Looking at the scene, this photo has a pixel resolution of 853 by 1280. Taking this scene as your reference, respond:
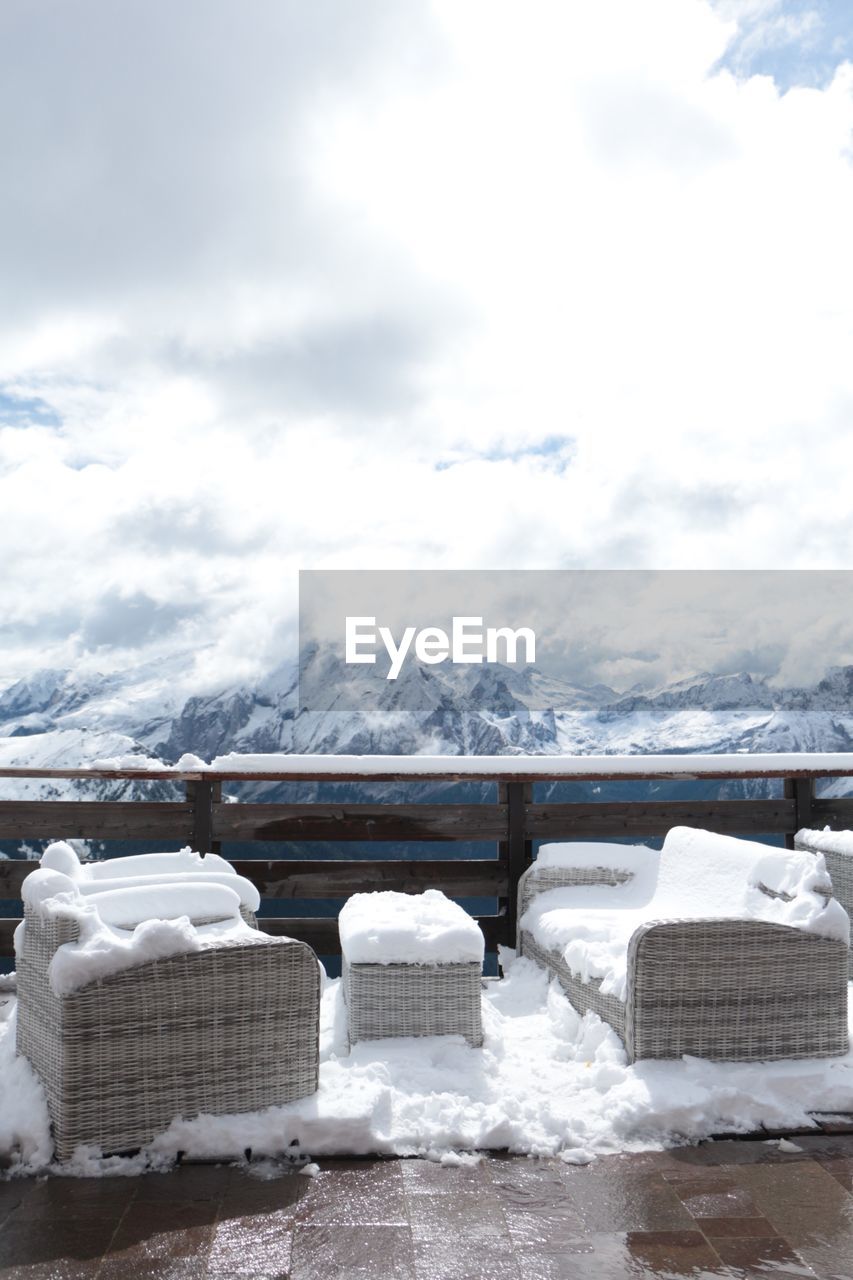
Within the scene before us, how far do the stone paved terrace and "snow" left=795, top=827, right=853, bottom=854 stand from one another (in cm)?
192

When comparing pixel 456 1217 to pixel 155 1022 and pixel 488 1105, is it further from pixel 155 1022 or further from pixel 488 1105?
pixel 155 1022

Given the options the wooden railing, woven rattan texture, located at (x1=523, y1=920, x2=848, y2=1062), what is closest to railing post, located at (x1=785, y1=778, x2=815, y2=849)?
the wooden railing

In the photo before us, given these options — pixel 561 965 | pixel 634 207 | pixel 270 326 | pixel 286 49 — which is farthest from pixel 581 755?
pixel 270 326

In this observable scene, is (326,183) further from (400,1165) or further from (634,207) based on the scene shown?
(400,1165)

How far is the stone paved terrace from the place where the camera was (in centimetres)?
203

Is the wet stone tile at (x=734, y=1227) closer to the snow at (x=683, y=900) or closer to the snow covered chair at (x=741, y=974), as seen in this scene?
the snow covered chair at (x=741, y=974)

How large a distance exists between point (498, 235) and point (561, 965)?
15.0ft

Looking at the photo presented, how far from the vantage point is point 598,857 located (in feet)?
14.9

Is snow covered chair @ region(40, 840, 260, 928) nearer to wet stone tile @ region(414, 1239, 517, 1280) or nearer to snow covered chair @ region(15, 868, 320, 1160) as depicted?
snow covered chair @ region(15, 868, 320, 1160)

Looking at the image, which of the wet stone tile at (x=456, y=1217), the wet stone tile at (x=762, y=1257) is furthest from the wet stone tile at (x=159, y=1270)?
the wet stone tile at (x=762, y=1257)

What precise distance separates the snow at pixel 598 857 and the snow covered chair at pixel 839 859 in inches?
30.0

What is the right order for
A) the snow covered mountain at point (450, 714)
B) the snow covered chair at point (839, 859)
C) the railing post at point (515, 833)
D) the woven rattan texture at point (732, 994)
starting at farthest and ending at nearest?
1. the snow covered mountain at point (450, 714)
2. the railing post at point (515, 833)
3. the snow covered chair at point (839, 859)
4. the woven rattan texture at point (732, 994)

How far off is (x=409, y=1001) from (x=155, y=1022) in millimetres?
1037

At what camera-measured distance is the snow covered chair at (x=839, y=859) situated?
425 centimetres
